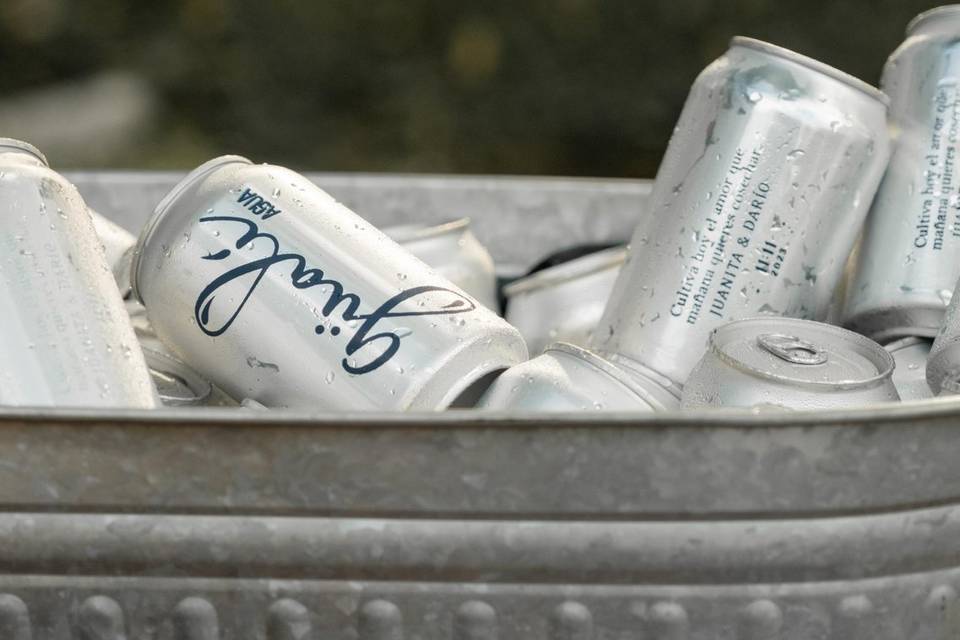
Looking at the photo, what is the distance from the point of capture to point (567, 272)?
137 cm

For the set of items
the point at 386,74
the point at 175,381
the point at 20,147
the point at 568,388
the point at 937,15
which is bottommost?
the point at 386,74

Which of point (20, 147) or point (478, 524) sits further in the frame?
point (20, 147)

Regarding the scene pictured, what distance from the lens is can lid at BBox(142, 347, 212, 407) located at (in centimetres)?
111

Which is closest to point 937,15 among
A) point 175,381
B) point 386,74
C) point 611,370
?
point 611,370

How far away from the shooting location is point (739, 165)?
1.12 meters

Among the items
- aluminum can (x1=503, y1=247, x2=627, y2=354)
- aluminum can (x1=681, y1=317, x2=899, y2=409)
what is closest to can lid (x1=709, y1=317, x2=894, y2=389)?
aluminum can (x1=681, y1=317, x2=899, y2=409)

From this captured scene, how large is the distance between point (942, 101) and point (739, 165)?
24cm

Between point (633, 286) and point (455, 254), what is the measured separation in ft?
0.89

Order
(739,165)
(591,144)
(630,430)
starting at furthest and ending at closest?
(591,144) < (739,165) < (630,430)

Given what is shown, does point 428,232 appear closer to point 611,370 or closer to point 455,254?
point 455,254

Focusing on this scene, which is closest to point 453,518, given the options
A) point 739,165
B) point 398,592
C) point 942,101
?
point 398,592

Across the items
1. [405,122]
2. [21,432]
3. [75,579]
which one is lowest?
[405,122]

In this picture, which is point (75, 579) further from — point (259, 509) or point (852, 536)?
point (852, 536)

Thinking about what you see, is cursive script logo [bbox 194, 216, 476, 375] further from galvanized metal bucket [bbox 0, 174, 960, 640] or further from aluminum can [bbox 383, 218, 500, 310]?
aluminum can [bbox 383, 218, 500, 310]
